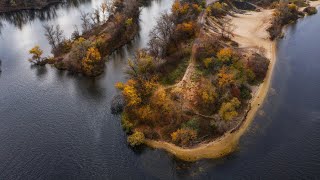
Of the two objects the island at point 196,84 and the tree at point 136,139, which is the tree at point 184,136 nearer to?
the island at point 196,84

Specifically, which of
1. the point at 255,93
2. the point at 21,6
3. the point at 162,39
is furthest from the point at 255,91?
the point at 21,6

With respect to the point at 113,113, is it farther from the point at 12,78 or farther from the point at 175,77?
the point at 12,78

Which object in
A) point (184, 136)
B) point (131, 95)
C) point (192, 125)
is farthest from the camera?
point (131, 95)

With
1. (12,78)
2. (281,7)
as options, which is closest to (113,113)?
(12,78)

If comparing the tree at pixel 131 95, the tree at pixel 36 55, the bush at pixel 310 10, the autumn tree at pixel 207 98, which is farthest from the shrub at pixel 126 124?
the bush at pixel 310 10

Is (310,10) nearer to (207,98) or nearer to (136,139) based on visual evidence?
(207,98)

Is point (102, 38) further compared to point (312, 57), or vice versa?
point (102, 38)
